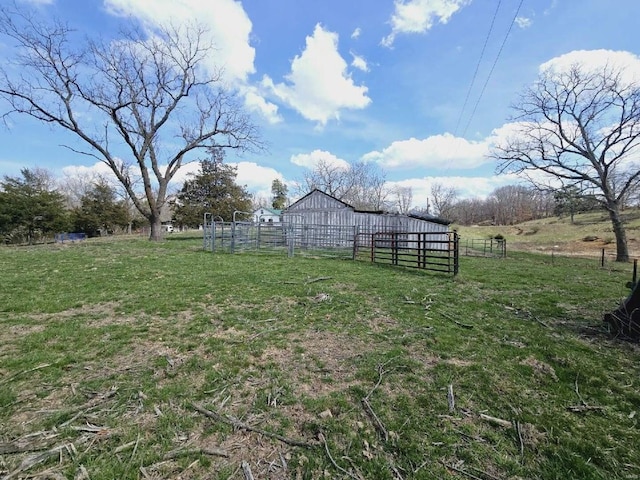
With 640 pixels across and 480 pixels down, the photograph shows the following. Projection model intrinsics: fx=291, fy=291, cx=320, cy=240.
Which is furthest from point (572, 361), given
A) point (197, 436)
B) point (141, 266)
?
point (141, 266)

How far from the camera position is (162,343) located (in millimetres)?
3723

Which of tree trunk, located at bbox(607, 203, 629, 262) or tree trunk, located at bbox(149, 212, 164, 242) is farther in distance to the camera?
tree trunk, located at bbox(149, 212, 164, 242)

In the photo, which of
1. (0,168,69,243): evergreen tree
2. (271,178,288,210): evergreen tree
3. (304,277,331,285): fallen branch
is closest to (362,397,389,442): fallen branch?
(304,277,331,285): fallen branch

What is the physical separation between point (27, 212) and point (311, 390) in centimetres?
2997

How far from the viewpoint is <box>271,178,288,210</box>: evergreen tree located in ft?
151

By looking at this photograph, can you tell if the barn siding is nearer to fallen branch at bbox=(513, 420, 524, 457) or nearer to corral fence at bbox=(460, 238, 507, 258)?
corral fence at bbox=(460, 238, 507, 258)

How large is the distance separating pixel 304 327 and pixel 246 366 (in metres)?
1.33

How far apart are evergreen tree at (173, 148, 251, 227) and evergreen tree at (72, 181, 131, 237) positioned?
24.0 ft

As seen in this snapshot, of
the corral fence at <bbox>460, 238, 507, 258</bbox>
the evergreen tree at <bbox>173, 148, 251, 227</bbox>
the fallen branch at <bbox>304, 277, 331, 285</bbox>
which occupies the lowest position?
the corral fence at <bbox>460, 238, 507, 258</bbox>

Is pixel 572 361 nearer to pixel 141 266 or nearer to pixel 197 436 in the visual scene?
pixel 197 436

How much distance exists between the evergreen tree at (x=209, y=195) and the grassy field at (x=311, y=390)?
26.1 metres

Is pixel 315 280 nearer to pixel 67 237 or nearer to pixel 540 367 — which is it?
pixel 540 367

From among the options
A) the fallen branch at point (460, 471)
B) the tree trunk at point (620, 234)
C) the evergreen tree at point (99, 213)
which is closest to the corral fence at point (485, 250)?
the tree trunk at point (620, 234)

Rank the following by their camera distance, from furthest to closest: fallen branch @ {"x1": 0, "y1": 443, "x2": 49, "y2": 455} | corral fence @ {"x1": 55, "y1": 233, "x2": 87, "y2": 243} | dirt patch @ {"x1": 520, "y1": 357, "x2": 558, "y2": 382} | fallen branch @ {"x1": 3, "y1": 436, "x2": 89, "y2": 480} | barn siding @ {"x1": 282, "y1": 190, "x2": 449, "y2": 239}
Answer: corral fence @ {"x1": 55, "y1": 233, "x2": 87, "y2": 243} → barn siding @ {"x1": 282, "y1": 190, "x2": 449, "y2": 239} → dirt patch @ {"x1": 520, "y1": 357, "x2": 558, "y2": 382} → fallen branch @ {"x1": 0, "y1": 443, "x2": 49, "y2": 455} → fallen branch @ {"x1": 3, "y1": 436, "x2": 89, "y2": 480}
